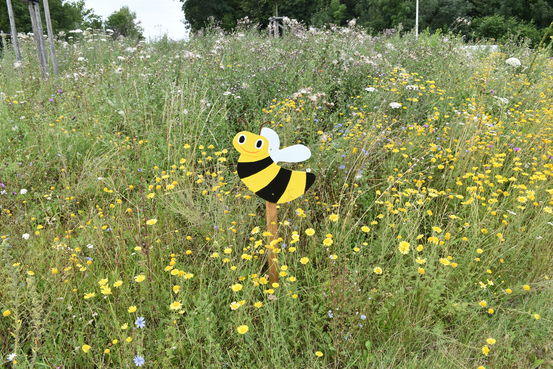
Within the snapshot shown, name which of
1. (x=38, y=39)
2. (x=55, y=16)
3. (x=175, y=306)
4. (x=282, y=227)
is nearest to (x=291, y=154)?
(x=282, y=227)

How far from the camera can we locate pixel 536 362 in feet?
6.01

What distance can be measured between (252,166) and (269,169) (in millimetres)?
92

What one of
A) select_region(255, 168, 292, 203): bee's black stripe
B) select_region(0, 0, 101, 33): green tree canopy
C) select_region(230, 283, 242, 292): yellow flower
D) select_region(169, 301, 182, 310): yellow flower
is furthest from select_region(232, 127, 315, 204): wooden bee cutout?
select_region(0, 0, 101, 33): green tree canopy

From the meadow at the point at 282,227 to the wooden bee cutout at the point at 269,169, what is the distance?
255 mm

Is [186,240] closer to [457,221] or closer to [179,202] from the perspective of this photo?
[179,202]

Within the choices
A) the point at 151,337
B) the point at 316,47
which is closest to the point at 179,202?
the point at 151,337

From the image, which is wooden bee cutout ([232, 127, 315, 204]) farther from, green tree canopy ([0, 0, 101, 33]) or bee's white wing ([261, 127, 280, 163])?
green tree canopy ([0, 0, 101, 33])

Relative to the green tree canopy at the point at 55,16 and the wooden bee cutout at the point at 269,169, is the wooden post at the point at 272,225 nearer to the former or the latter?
the wooden bee cutout at the point at 269,169

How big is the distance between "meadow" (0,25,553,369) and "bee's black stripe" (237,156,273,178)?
0.40m

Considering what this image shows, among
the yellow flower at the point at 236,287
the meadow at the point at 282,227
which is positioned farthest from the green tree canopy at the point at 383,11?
the yellow flower at the point at 236,287

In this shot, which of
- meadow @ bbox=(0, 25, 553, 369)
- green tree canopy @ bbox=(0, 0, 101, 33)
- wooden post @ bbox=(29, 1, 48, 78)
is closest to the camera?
meadow @ bbox=(0, 25, 553, 369)

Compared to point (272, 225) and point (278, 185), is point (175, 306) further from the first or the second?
point (278, 185)

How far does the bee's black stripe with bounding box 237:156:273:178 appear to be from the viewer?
2.01m

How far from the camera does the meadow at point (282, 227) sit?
1.85 m
